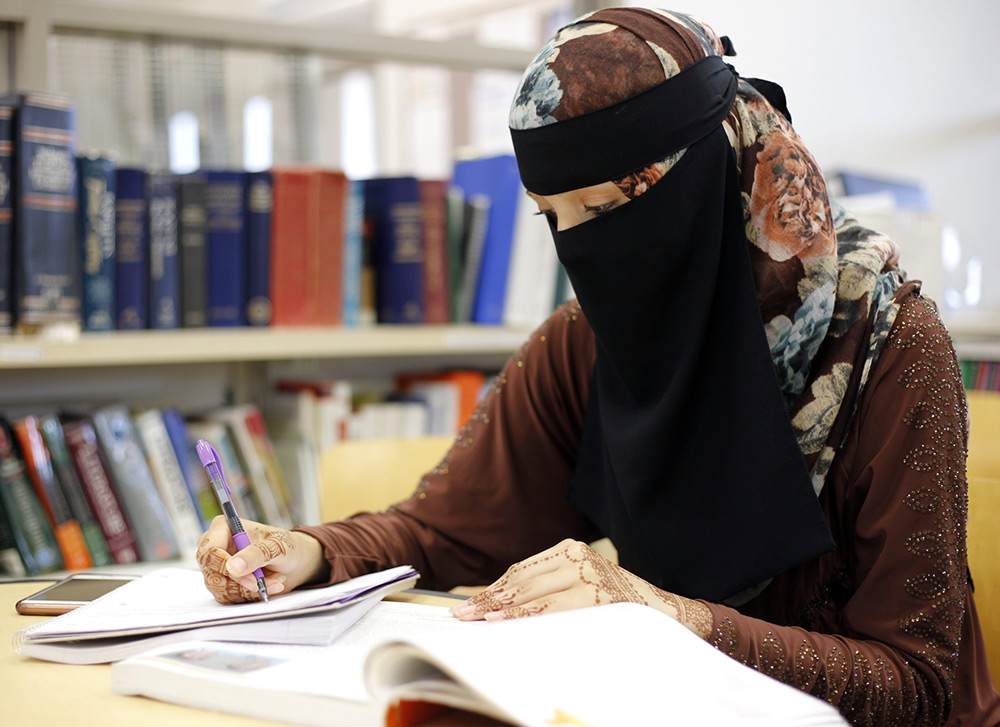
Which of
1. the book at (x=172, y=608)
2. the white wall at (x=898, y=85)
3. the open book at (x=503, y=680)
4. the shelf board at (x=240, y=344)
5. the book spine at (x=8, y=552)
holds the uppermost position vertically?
the white wall at (x=898, y=85)

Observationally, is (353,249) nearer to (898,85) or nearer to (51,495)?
(51,495)

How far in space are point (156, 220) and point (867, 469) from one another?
1.36 meters

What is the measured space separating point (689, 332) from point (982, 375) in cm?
205

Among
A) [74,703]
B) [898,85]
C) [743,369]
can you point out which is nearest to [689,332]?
[743,369]

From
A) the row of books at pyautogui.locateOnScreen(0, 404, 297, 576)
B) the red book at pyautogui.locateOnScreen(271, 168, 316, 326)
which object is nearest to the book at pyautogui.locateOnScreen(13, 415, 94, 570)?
the row of books at pyautogui.locateOnScreen(0, 404, 297, 576)

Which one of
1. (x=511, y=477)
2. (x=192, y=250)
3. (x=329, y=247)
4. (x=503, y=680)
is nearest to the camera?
(x=503, y=680)

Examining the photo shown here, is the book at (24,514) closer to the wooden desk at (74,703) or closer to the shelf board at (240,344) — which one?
the shelf board at (240,344)

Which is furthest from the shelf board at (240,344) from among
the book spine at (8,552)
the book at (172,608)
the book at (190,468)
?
the book at (172,608)

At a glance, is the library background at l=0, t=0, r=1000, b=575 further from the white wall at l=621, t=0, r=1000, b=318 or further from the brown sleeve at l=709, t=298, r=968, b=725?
the brown sleeve at l=709, t=298, r=968, b=725

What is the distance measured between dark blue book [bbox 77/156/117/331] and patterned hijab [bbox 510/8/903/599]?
3.35ft

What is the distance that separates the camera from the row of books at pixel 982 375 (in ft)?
8.52

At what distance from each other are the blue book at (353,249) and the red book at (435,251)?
0.45 ft

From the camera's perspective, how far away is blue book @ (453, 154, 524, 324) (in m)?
2.09

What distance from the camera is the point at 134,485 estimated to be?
1729 millimetres
